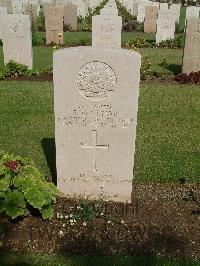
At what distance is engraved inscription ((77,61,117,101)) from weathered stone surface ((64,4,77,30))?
61.1ft

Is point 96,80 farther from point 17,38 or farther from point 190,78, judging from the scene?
point 17,38

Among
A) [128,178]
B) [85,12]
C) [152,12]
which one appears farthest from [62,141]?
[85,12]

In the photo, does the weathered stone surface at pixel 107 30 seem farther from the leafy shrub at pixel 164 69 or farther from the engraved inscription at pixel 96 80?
the engraved inscription at pixel 96 80

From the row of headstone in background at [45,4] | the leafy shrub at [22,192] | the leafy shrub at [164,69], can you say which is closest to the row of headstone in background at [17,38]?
the leafy shrub at [164,69]

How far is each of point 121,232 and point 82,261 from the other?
2.19 ft

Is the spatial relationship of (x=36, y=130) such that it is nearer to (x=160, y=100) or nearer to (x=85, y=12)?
(x=160, y=100)

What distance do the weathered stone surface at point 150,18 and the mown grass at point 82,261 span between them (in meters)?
19.6

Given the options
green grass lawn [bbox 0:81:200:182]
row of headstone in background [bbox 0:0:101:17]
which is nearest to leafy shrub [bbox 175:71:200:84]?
green grass lawn [bbox 0:81:200:182]

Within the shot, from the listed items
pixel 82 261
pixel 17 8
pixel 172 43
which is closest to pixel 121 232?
pixel 82 261

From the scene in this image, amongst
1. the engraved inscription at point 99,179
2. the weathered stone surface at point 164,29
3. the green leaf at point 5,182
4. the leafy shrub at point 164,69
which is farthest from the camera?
→ the weathered stone surface at point 164,29

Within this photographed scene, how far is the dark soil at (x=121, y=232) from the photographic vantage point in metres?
4.42

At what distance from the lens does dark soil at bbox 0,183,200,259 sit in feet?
14.5

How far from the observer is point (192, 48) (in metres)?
12.1

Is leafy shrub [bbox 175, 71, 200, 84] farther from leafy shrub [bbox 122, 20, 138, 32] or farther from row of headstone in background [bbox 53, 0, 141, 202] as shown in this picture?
leafy shrub [bbox 122, 20, 138, 32]
